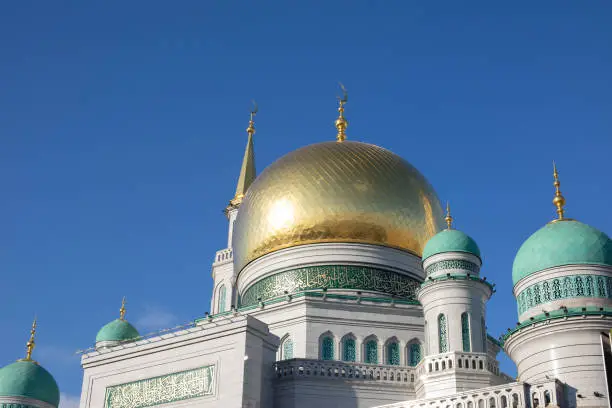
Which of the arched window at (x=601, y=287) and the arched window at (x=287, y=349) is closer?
the arched window at (x=601, y=287)

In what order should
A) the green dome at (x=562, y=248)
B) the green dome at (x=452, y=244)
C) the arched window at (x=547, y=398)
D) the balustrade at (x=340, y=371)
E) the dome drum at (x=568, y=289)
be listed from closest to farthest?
the arched window at (x=547, y=398)
the dome drum at (x=568, y=289)
the green dome at (x=562, y=248)
the balustrade at (x=340, y=371)
the green dome at (x=452, y=244)

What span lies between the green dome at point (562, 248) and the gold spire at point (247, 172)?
15.8m

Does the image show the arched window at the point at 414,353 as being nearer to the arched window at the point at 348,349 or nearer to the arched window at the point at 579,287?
the arched window at the point at 348,349

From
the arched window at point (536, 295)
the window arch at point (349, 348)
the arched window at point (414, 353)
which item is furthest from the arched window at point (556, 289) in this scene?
the window arch at point (349, 348)

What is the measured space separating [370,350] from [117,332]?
799cm

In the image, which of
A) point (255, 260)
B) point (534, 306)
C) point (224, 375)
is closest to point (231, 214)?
point (255, 260)

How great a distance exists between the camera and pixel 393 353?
21.4m

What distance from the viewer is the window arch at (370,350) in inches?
837

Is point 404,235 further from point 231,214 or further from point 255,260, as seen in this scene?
point 231,214

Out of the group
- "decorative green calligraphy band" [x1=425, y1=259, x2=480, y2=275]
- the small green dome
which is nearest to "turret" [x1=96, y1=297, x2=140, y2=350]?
the small green dome

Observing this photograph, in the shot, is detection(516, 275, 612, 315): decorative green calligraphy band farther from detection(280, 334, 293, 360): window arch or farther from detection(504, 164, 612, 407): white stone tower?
detection(280, 334, 293, 360): window arch

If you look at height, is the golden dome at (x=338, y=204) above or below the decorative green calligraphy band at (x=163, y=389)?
above

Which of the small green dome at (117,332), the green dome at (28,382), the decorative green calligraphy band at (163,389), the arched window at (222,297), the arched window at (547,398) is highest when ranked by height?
the arched window at (222,297)

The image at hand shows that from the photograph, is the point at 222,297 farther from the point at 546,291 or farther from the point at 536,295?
the point at 546,291
